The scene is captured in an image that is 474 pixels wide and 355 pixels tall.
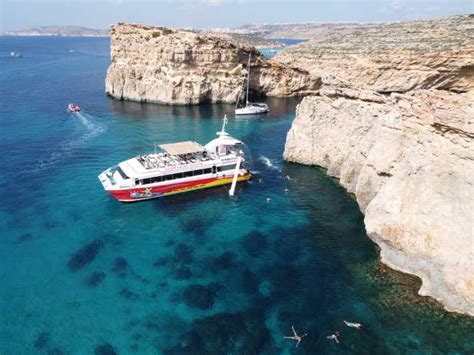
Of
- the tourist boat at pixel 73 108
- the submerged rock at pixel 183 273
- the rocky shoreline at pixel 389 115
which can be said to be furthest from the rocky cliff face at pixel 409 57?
the tourist boat at pixel 73 108

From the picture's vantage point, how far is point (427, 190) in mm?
31969

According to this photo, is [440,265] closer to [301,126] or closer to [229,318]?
[229,318]

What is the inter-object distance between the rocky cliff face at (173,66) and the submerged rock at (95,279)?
239 feet

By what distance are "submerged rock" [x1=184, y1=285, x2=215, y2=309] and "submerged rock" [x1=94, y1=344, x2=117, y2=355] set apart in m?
6.65

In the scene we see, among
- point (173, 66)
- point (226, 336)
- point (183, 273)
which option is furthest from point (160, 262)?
point (173, 66)

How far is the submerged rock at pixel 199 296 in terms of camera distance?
31.1m

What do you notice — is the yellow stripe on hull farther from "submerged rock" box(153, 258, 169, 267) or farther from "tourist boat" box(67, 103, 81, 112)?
"tourist boat" box(67, 103, 81, 112)

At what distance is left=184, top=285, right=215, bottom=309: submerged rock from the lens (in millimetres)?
31141

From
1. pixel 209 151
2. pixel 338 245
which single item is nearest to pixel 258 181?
pixel 209 151

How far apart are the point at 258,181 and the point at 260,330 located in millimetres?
29301

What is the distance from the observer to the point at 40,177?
5425 cm

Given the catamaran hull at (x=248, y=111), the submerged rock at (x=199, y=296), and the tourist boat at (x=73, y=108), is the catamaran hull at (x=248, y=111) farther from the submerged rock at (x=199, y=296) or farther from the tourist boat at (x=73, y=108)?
the submerged rock at (x=199, y=296)

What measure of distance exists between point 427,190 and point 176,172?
3083 cm

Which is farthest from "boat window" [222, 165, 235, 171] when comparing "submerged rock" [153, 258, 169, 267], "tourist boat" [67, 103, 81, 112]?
"tourist boat" [67, 103, 81, 112]
